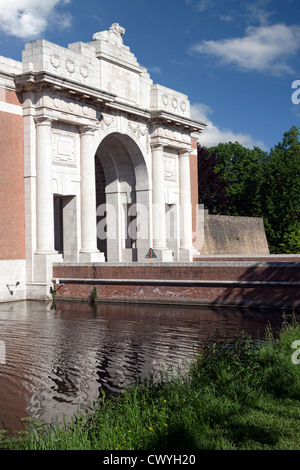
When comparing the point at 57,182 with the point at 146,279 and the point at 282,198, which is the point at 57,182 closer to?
the point at 146,279

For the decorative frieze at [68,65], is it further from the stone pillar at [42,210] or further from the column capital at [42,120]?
the stone pillar at [42,210]

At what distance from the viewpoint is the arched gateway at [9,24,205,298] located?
22.0 meters

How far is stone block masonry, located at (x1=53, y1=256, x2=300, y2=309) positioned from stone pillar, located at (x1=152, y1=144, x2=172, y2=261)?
8.37 metres

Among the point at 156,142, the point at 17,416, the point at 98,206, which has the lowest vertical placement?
the point at 17,416

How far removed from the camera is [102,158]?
30031mm

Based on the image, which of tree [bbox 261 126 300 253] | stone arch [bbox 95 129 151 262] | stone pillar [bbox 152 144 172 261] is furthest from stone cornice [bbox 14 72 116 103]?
tree [bbox 261 126 300 253]

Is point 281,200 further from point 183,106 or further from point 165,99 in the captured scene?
point 165,99

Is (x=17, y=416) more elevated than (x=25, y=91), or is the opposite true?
(x=25, y=91)

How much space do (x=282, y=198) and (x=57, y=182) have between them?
98.3 feet

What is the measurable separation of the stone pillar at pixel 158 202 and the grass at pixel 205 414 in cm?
2064

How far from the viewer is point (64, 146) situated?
23.5 meters

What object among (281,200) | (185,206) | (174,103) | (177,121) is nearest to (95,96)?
(177,121)

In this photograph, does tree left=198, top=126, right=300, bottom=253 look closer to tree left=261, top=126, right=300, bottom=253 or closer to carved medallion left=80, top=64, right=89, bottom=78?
tree left=261, top=126, right=300, bottom=253
